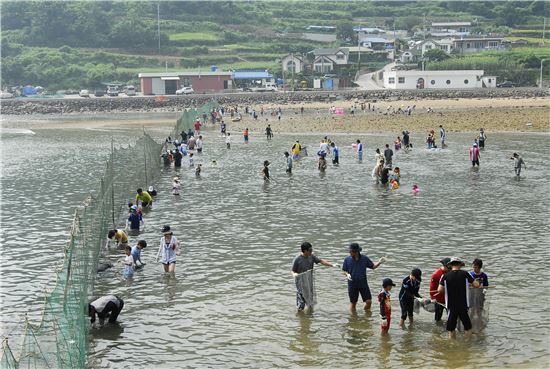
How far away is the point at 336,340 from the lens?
1439 centimetres

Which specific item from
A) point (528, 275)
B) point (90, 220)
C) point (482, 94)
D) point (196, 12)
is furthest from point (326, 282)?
point (196, 12)

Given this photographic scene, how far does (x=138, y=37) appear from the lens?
155 m

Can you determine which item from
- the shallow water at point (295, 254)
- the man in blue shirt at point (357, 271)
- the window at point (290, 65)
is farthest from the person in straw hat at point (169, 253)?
the window at point (290, 65)

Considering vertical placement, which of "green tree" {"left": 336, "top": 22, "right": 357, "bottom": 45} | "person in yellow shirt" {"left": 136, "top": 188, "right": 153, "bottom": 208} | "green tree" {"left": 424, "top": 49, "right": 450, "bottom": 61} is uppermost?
"green tree" {"left": 336, "top": 22, "right": 357, "bottom": 45}

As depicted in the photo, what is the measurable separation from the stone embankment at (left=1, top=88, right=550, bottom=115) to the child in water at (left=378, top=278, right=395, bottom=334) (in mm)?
85029

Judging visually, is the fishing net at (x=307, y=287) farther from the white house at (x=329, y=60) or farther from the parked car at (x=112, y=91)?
the white house at (x=329, y=60)

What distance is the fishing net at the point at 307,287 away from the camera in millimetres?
15633

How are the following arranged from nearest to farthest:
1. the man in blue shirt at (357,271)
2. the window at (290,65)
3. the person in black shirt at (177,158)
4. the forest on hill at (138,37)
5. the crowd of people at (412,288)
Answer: the crowd of people at (412,288), the man in blue shirt at (357,271), the person in black shirt at (177,158), the window at (290,65), the forest on hill at (138,37)

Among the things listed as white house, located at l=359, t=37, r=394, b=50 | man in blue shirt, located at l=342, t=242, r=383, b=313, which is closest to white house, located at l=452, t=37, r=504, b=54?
white house, located at l=359, t=37, r=394, b=50

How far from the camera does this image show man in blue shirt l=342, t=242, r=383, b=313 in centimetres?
1491

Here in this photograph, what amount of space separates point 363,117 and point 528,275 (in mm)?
55838

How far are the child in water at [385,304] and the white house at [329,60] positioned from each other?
388 ft

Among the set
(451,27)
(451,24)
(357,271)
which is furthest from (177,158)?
(451,27)

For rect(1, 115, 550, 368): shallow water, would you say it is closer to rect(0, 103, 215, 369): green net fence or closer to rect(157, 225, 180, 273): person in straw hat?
rect(157, 225, 180, 273): person in straw hat
